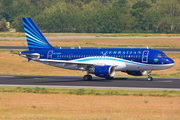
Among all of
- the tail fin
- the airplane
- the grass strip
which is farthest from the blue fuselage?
the grass strip

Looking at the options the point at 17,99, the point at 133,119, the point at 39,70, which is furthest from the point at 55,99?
the point at 39,70

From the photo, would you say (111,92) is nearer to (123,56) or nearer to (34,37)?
(123,56)

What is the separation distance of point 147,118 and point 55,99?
36.1ft

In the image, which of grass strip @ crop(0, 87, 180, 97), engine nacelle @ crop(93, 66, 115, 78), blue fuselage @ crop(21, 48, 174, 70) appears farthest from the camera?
blue fuselage @ crop(21, 48, 174, 70)

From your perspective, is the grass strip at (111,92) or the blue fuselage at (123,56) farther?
the blue fuselage at (123,56)

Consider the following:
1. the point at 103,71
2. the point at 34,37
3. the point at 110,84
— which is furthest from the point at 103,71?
the point at 34,37

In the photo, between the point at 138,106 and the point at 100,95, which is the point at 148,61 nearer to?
the point at 100,95

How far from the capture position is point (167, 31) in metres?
187

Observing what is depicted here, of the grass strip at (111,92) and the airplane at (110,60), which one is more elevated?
the airplane at (110,60)

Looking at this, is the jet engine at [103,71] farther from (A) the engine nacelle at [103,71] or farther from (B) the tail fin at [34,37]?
(B) the tail fin at [34,37]

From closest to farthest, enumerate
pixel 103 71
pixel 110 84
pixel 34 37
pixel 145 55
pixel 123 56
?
pixel 110 84 < pixel 103 71 < pixel 145 55 < pixel 123 56 < pixel 34 37

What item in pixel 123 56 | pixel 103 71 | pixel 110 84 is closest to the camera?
pixel 110 84

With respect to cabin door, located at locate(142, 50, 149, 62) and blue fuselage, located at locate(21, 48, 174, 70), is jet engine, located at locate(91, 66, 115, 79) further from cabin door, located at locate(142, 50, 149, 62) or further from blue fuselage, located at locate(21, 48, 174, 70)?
cabin door, located at locate(142, 50, 149, 62)

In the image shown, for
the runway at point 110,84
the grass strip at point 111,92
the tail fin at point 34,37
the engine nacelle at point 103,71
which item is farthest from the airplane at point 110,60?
the grass strip at point 111,92
